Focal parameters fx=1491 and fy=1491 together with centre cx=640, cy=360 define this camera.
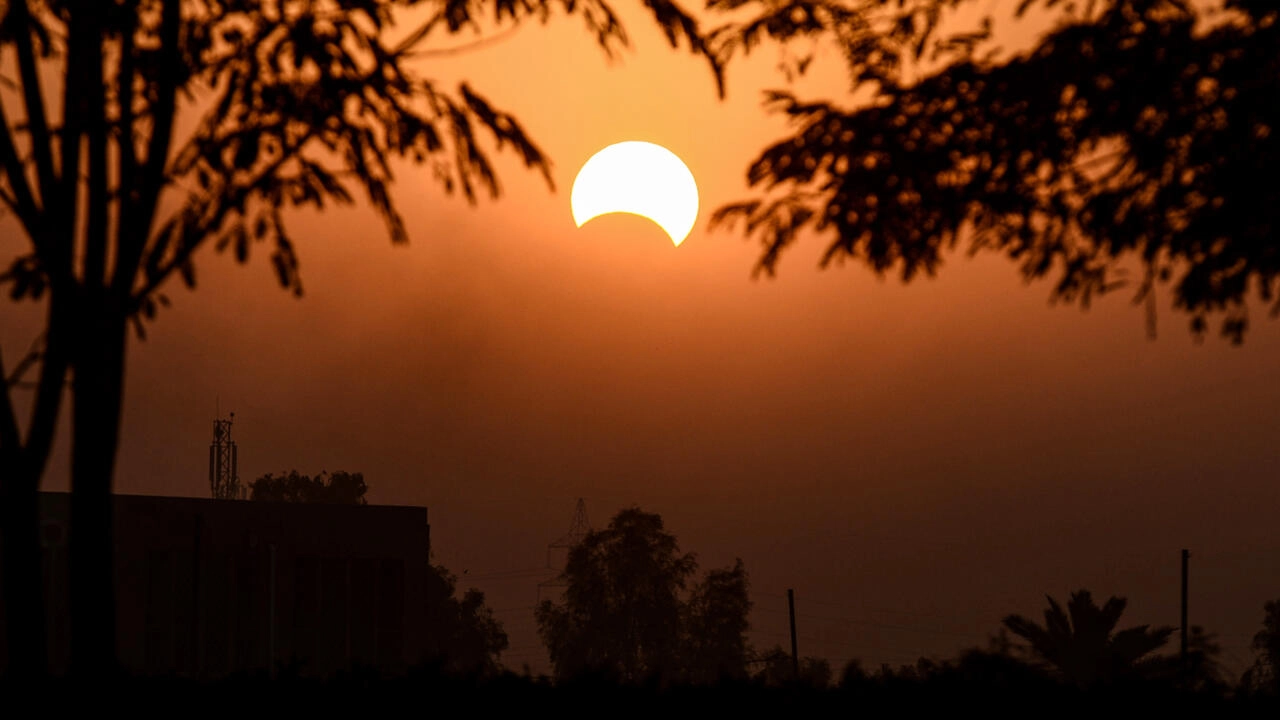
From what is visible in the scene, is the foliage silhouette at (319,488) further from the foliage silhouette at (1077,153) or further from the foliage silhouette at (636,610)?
the foliage silhouette at (1077,153)

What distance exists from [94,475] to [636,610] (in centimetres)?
8305

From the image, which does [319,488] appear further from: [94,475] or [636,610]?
[94,475]

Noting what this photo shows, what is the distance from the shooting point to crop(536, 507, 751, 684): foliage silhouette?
89000 millimetres

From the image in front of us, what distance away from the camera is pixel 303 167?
9.24m

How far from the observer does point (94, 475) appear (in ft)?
27.3

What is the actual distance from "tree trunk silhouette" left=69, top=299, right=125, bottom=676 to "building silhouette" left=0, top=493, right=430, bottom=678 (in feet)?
140

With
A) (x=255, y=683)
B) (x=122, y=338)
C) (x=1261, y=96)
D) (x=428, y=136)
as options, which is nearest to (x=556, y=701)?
(x=255, y=683)

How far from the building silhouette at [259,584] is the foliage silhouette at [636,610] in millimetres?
29809

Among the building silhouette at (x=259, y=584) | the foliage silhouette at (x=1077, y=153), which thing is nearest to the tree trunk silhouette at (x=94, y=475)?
the foliage silhouette at (x=1077, y=153)

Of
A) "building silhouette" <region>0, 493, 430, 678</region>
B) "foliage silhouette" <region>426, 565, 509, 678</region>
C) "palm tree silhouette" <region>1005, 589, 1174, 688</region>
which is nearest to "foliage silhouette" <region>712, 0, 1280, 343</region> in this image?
"palm tree silhouette" <region>1005, 589, 1174, 688</region>

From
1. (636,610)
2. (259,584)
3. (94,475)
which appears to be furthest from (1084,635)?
(636,610)

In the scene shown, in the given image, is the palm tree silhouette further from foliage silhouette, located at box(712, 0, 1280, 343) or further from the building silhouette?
foliage silhouette, located at box(712, 0, 1280, 343)

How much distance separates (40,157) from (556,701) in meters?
4.54

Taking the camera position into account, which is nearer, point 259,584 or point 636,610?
point 259,584
